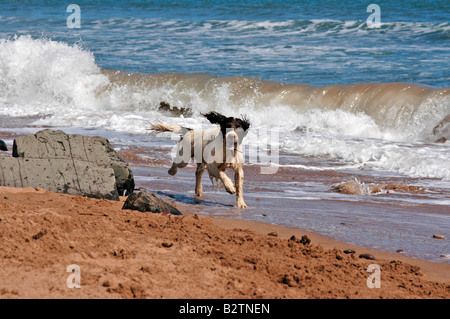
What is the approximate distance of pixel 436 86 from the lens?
1717cm

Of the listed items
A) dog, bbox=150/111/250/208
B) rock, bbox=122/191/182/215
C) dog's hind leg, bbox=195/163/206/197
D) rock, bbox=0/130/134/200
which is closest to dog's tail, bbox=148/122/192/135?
dog, bbox=150/111/250/208

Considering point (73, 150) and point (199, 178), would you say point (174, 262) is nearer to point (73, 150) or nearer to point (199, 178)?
point (73, 150)

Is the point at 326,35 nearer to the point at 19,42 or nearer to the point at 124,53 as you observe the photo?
the point at 124,53

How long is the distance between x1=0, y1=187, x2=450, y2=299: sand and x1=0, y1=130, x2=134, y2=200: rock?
0.97 m

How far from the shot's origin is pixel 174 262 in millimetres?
4676

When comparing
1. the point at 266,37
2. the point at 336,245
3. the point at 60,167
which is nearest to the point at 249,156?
the point at 60,167

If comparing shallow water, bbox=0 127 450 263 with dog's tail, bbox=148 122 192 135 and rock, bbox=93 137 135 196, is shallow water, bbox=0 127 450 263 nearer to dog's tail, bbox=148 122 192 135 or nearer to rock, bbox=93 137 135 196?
rock, bbox=93 137 135 196

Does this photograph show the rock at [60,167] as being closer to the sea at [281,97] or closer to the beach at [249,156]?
the beach at [249,156]

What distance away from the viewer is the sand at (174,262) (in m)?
4.22

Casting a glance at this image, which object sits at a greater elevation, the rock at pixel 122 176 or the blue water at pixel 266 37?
the blue water at pixel 266 37

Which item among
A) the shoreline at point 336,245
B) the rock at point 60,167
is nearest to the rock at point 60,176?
the rock at point 60,167

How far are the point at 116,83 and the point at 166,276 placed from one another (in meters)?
16.5

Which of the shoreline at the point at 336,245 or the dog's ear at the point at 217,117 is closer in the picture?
the shoreline at the point at 336,245

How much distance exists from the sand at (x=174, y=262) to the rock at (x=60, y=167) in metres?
0.97
